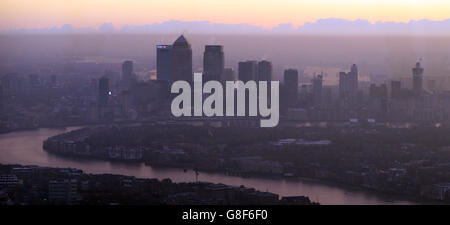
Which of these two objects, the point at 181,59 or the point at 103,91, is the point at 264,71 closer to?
the point at 181,59

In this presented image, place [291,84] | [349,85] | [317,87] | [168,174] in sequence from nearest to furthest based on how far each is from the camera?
[168,174] < [291,84] < [317,87] < [349,85]

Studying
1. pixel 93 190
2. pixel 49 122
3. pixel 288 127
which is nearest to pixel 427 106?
pixel 288 127

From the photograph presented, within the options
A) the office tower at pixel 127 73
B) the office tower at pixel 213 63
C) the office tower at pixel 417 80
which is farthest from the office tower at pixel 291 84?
the office tower at pixel 127 73

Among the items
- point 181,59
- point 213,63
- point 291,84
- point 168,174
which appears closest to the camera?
point 168,174

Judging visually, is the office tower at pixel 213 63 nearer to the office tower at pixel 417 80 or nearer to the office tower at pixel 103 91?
the office tower at pixel 103 91

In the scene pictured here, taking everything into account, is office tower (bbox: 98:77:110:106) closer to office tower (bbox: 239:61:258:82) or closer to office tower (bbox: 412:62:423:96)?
office tower (bbox: 239:61:258:82)

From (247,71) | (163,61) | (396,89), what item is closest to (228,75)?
(247,71)
